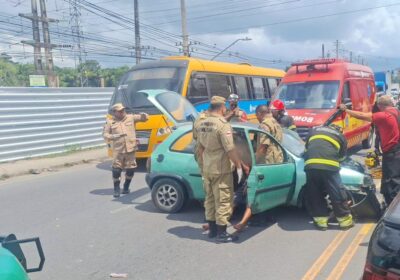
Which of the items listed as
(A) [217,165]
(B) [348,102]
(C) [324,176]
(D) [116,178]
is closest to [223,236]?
(A) [217,165]

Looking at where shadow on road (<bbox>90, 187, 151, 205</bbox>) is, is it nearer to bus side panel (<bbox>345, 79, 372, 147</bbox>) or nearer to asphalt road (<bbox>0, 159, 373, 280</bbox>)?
asphalt road (<bbox>0, 159, 373, 280</bbox>)

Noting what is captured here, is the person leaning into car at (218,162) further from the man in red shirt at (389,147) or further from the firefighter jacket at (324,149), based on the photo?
the man in red shirt at (389,147)

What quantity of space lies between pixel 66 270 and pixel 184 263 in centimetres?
127

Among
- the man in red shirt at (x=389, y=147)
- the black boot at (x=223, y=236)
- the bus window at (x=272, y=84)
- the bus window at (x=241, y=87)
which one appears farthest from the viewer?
the bus window at (x=272, y=84)

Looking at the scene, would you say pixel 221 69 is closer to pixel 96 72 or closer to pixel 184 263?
pixel 184 263

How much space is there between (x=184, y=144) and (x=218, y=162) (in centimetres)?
167

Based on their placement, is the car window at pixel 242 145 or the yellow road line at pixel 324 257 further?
the car window at pixel 242 145

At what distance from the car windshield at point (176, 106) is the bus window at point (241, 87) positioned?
7383 mm

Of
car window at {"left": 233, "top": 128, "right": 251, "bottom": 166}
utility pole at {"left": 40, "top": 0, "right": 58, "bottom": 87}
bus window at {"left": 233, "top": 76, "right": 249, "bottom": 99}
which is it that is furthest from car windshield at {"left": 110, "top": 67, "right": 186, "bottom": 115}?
utility pole at {"left": 40, "top": 0, "right": 58, "bottom": 87}

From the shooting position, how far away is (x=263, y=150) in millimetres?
6602

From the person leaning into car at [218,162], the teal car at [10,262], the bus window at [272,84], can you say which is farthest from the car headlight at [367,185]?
the bus window at [272,84]

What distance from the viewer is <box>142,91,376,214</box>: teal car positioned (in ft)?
20.1

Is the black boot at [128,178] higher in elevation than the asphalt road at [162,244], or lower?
higher

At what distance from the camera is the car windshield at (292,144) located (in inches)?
276
